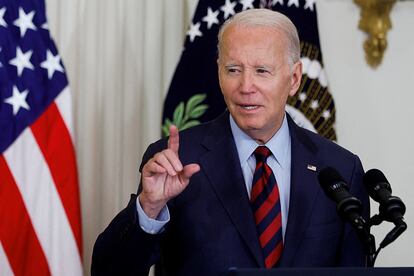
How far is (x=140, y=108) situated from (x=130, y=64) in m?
0.22

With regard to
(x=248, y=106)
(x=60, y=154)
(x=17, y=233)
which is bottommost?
(x=17, y=233)

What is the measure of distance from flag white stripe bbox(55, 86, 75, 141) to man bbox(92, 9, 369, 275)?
98cm

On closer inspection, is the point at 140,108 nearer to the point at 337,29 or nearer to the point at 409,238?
the point at 337,29

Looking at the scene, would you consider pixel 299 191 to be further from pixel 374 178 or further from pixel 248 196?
pixel 374 178

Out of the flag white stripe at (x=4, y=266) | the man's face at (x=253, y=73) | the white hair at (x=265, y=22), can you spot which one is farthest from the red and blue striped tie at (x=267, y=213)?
the flag white stripe at (x=4, y=266)

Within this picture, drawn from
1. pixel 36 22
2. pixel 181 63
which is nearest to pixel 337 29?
pixel 181 63

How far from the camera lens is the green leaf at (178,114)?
11.0ft

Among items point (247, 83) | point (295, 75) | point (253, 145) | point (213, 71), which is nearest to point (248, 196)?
point (253, 145)

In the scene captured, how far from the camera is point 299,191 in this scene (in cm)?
217

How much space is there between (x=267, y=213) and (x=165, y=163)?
0.43 meters

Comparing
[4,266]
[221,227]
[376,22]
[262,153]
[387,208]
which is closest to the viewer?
[387,208]

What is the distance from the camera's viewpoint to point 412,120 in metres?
3.84

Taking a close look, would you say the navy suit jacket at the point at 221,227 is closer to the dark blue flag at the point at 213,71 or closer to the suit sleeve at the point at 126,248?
the suit sleeve at the point at 126,248

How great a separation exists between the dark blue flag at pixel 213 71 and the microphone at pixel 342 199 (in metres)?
1.59
